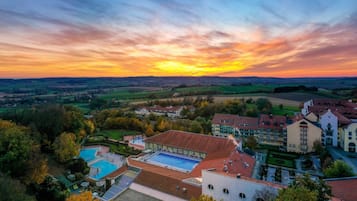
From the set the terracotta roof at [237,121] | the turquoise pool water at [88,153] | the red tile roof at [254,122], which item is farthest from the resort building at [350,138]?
the turquoise pool water at [88,153]

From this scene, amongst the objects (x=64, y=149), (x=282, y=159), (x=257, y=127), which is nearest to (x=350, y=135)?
(x=282, y=159)

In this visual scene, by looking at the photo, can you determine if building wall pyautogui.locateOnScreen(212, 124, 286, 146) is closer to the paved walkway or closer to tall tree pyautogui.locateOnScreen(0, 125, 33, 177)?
the paved walkway

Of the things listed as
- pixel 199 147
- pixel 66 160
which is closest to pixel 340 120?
pixel 199 147

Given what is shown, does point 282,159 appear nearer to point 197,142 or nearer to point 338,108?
point 197,142

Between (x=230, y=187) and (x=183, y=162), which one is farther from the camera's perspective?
(x=183, y=162)

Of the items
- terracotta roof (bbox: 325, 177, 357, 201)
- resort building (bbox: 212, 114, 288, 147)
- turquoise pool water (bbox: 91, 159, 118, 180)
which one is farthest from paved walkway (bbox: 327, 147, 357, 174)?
turquoise pool water (bbox: 91, 159, 118, 180)
